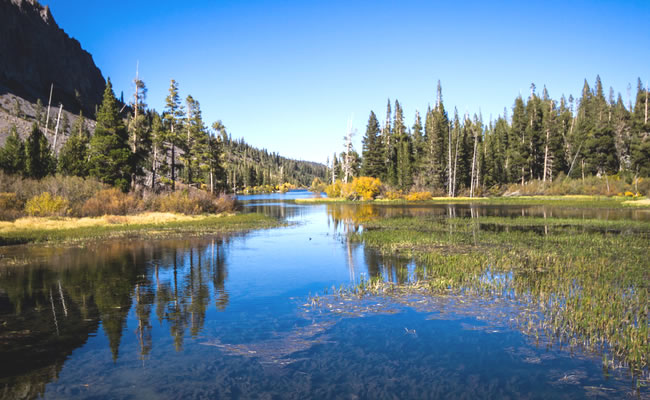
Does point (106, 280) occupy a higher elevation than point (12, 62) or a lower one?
lower

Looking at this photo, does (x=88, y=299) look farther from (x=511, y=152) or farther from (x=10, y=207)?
(x=511, y=152)

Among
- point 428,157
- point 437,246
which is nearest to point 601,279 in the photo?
point 437,246

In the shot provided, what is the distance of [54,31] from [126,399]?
208 metres

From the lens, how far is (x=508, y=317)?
10.6 meters

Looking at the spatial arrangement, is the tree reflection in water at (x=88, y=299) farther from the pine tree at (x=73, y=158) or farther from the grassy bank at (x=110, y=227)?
the pine tree at (x=73, y=158)

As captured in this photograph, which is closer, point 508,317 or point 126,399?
point 126,399

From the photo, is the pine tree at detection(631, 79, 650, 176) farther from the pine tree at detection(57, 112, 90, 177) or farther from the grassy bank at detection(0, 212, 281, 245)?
the pine tree at detection(57, 112, 90, 177)

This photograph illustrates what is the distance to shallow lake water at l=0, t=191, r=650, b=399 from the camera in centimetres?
718

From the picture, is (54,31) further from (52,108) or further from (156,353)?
(156,353)

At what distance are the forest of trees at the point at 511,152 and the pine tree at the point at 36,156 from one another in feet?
167

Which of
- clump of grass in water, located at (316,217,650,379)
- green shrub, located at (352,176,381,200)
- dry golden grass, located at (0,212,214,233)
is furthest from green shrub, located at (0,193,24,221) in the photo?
green shrub, located at (352,176,381,200)

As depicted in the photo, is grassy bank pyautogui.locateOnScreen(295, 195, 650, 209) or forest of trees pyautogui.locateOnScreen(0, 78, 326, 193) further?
grassy bank pyautogui.locateOnScreen(295, 195, 650, 209)

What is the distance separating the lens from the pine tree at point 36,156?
46594 mm

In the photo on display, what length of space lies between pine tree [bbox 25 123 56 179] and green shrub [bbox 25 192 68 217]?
16.6m
